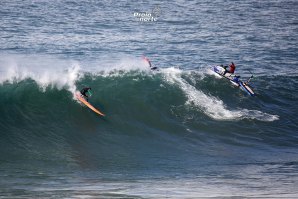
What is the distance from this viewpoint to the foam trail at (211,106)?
2611 centimetres

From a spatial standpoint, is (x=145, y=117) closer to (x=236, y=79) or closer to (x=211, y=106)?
(x=211, y=106)

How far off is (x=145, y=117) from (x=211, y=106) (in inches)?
144

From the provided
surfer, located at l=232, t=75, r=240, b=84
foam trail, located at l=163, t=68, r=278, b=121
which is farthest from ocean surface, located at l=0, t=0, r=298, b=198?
surfer, located at l=232, t=75, r=240, b=84

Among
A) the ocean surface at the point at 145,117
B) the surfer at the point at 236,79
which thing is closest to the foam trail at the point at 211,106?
the ocean surface at the point at 145,117

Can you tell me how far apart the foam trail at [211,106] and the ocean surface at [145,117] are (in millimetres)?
63

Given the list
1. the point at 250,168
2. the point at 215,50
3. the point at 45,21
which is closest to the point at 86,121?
the point at 250,168

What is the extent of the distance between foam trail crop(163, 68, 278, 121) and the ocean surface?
0.21 ft

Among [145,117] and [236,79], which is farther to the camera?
[236,79]

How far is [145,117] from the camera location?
25453mm

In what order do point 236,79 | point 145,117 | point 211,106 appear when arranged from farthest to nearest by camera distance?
point 236,79 → point 211,106 → point 145,117

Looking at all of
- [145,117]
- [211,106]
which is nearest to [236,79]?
[211,106]

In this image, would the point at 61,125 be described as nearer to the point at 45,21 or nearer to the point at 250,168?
the point at 250,168

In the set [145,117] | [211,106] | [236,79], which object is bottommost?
[145,117]

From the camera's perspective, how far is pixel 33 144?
70.2ft
